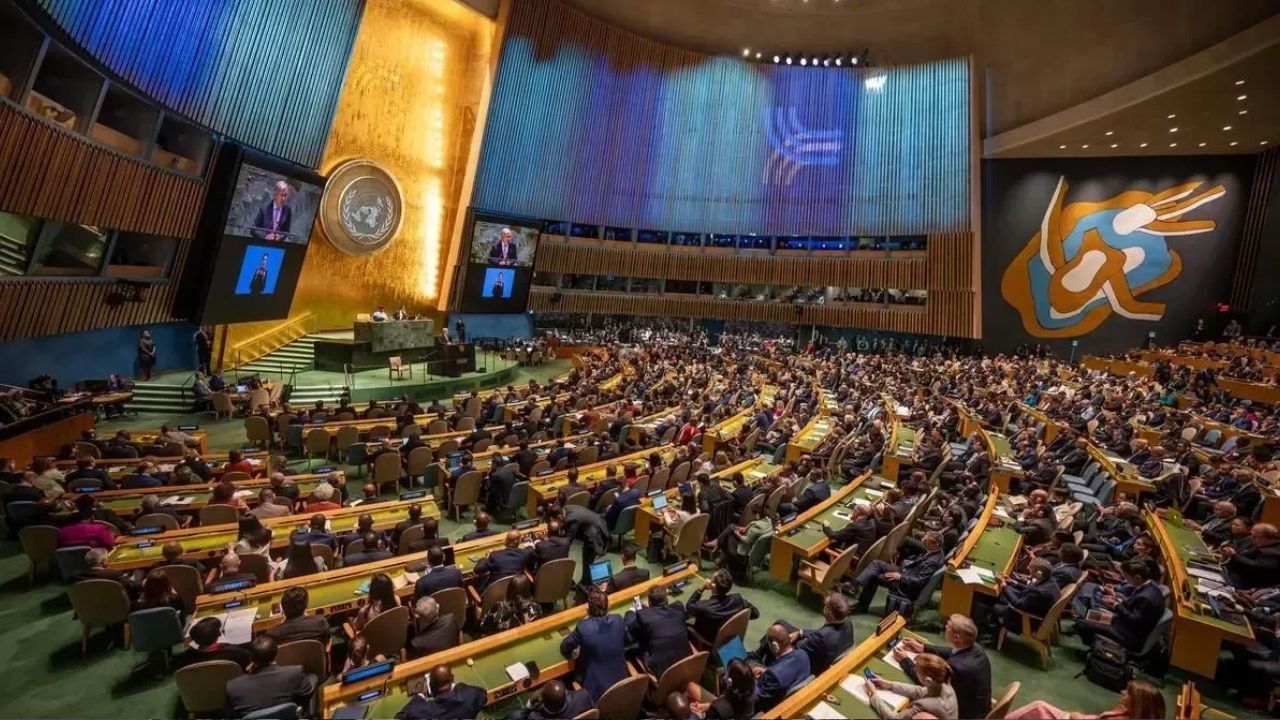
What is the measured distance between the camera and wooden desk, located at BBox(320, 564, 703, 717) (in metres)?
3.72

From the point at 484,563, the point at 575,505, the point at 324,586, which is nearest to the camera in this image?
the point at 324,586

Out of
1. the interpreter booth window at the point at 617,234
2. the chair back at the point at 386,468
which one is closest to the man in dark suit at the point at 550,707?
the chair back at the point at 386,468

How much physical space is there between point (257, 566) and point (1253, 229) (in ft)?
103

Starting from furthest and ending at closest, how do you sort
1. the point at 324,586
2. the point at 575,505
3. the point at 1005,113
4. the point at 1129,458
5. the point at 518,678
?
the point at 1005,113, the point at 1129,458, the point at 575,505, the point at 324,586, the point at 518,678

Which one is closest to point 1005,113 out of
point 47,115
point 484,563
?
point 484,563

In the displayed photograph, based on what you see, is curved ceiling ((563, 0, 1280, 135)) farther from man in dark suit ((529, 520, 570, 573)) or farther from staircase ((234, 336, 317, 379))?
man in dark suit ((529, 520, 570, 573))

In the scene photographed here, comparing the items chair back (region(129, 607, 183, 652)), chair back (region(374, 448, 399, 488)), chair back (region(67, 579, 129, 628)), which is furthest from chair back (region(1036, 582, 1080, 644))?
chair back (region(374, 448, 399, 488))

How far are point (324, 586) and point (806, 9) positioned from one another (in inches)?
1196

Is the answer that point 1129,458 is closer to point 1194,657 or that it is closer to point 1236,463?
point 1236,463

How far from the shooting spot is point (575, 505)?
7156mm

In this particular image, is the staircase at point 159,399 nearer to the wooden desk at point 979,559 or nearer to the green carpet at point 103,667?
the green carpet at point 103,667

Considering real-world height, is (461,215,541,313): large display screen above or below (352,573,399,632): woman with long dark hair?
above

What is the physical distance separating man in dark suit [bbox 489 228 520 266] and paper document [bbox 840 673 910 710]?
889 inches

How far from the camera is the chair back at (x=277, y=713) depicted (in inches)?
135
